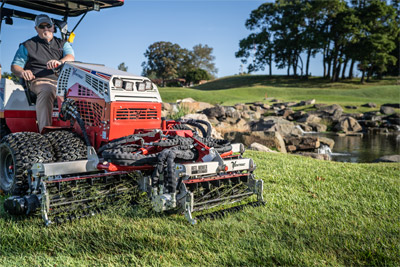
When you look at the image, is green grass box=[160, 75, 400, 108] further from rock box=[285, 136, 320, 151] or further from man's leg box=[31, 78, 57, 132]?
man's leg box=[31, 78, 57, 132]

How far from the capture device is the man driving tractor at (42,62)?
16.6ft

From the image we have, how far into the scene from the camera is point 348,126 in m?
22.0

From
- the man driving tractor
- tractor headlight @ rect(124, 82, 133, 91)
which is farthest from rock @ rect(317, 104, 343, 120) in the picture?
tractor headlight @ rect(124, 82, 133, 91)

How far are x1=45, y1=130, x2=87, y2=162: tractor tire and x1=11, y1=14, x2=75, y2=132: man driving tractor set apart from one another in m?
0.84

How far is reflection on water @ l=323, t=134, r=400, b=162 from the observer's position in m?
12.8

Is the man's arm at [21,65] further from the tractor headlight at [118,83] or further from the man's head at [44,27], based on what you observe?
the tractor headlight at [118,83]

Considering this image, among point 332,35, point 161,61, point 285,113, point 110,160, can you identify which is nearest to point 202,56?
point 161,61

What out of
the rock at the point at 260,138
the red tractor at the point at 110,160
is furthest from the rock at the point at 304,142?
the red tractor at the point at 110,160

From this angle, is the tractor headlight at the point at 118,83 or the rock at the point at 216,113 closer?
the tractor headlight at the point at 118,83

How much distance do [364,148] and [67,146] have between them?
14.0 m

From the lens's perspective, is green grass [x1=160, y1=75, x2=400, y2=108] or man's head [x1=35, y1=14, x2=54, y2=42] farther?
green grass [x1=160, y1=75, x2=400, y2=108]

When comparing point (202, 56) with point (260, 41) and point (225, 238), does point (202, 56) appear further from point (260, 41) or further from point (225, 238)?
point (225, 238)

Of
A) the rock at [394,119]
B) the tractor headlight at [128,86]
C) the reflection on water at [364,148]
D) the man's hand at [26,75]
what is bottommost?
the reflection on water at [364,148]

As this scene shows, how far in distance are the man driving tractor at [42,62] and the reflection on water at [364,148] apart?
33.2 feet
